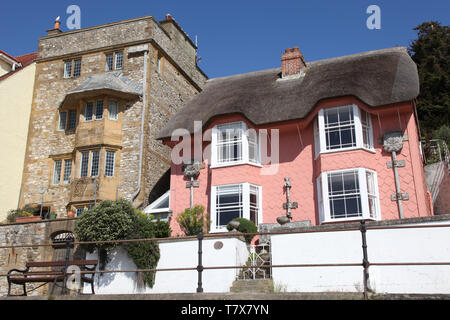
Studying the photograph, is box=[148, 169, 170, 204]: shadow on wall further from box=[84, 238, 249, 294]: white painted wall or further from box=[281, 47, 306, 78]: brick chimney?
box=[84, 238, 249, 294]: white painted wall

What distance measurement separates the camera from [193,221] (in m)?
16.7

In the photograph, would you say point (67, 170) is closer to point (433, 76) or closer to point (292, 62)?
point (292, 62)

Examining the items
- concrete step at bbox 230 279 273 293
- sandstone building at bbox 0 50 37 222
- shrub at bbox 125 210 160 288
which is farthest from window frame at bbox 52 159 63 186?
concrete step at bbox 230 279 273 293

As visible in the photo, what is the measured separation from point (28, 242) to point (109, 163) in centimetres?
485

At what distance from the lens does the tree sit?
29.4 m

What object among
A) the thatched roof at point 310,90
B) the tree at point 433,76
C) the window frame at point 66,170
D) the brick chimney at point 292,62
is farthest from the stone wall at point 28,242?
the tree at point 433,76

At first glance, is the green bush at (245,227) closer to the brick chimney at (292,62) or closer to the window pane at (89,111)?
the brick chimney at (292,62)

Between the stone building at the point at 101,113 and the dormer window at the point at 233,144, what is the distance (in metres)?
4.55

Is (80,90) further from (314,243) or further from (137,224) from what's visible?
(314,243)

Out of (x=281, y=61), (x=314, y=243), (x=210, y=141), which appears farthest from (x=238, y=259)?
(x=281, y=61)

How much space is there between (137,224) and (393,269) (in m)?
7.63

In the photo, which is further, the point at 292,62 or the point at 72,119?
the point at 72,119

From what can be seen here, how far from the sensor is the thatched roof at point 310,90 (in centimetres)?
1625

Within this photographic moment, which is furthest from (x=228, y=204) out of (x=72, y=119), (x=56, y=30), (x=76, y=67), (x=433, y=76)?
(x=433, y=76)
